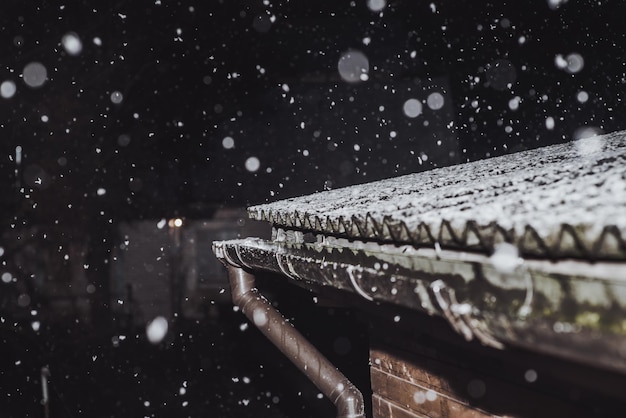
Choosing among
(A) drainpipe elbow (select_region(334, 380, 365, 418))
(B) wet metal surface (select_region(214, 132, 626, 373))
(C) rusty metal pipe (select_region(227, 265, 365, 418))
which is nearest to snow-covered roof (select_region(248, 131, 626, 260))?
(B) wet metal surface (select_region(214, 132, 626, 373))

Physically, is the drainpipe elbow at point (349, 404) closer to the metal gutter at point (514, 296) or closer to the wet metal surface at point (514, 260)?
the wet metal surface at point (514, 260)

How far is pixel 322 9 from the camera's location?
9.12 meters

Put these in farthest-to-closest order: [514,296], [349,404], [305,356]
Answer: [305,356]
[349,404]
[514,296]

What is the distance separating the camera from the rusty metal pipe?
306cm

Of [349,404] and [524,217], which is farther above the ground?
[524,217]

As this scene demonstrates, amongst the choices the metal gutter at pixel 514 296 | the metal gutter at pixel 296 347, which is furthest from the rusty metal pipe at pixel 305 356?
the metal gutter at pixel 514 296

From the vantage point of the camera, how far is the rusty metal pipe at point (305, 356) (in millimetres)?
3064

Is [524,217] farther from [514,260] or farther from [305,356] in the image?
[305,356]

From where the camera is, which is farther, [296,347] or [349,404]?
[296,347]

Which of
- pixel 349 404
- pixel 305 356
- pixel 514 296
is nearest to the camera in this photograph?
pixel 514 296

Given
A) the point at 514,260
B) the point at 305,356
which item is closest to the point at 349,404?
the point at 305,356


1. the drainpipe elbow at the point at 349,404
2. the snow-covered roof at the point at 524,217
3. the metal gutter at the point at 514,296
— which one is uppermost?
the snow-covered roof at the point at 524,217

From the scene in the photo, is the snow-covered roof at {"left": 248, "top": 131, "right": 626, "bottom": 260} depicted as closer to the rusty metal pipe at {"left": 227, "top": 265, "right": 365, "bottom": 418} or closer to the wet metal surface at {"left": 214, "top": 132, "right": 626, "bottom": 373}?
the wet metal surface at {"left": 214, "top": 132, "right": 626, "bottom": 373}

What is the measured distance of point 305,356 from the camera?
3.21 meters
